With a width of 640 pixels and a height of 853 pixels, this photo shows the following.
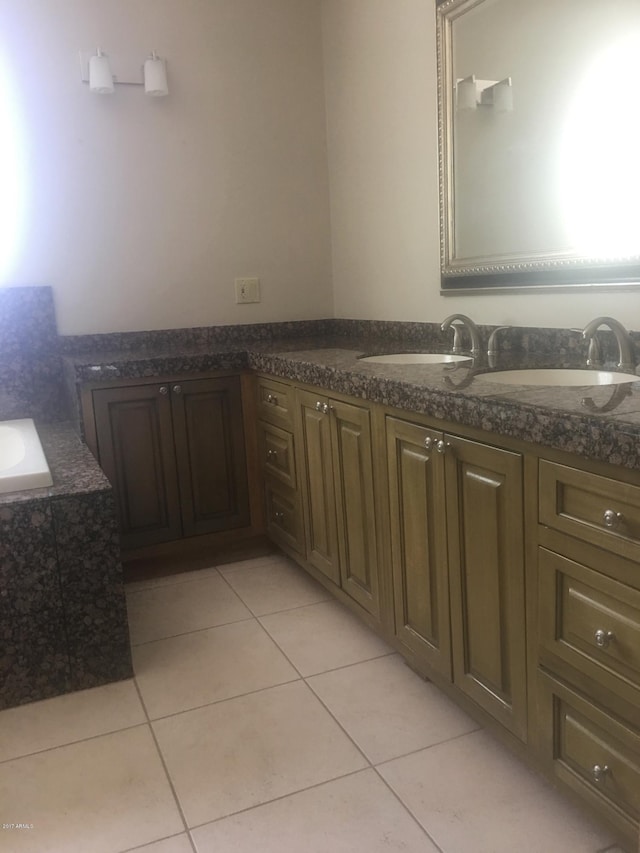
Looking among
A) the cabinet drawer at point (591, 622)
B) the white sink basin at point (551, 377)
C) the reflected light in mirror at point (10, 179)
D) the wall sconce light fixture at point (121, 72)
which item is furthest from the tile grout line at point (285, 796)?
the wall sconce light fixture at point (121, 72)

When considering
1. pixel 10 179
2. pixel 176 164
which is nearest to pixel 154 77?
pixel 176 164

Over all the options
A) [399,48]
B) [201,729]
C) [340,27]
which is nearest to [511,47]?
[399,48]

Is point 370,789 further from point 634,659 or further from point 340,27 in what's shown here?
point 340,27

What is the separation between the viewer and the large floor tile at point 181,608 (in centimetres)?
218

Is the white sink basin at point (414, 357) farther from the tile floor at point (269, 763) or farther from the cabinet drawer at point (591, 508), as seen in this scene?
the cabinet drawer at point (591, 508)

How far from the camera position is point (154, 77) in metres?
2.68

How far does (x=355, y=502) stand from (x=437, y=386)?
0.55 meters

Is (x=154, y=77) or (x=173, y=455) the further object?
(x=154, y=77)

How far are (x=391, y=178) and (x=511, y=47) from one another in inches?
29.8

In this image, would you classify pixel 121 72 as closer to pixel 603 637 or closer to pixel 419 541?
pixel 419 541

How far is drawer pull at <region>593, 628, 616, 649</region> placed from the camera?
3.60 feet

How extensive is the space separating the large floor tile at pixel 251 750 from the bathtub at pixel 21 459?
68cm

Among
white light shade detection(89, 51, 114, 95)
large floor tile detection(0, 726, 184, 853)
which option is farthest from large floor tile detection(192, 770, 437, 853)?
white light shade detection(89, 51, 114, 95)

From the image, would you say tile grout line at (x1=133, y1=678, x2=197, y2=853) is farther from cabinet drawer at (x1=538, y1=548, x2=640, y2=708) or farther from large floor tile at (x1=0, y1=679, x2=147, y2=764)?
cabinet drawer at (x1=538, y1=548, x2=640, y2=708)
